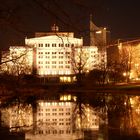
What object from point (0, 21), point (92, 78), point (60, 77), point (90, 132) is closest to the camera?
point (0, 21)

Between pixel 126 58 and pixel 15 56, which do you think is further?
pixel 126 58

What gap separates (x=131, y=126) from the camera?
16.8 metres

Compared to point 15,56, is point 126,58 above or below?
above

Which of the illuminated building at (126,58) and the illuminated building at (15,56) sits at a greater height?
the illuminated building at (126,58)

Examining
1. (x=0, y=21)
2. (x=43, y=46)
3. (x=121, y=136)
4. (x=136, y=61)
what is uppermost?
(x=43, y=46)

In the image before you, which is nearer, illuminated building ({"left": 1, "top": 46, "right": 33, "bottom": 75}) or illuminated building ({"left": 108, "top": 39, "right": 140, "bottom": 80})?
illuminated building ({"left": 1, "top": 46, "right": 33, "bottom": 75})

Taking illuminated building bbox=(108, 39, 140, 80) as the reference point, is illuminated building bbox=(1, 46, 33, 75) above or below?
below

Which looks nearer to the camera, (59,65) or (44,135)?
(44,135)

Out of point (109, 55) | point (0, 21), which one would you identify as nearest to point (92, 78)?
point (109, 55)

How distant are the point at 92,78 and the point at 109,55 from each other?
18764mm

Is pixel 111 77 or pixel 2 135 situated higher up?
pixel 111 77

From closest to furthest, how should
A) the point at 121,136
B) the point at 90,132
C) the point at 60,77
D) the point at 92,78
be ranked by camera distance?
the point at 121,136
the point at 90,132
the point at 92,78
the point at 60,77

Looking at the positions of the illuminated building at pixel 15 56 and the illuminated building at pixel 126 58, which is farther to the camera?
the illuminated building at pixel 126 58

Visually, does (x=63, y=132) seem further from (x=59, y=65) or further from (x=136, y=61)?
(x=59, y=65)
